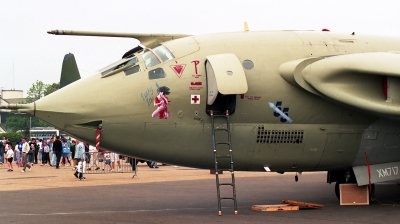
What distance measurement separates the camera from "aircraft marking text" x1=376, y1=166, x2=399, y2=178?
15.0 meters

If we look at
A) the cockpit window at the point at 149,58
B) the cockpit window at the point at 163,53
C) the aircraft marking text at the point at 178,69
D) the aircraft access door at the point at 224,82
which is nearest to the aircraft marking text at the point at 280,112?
the aircraft access door at the point at 224,82

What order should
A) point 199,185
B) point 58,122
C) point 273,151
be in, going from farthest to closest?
point 199,185 → point 273,151 → point 58,122

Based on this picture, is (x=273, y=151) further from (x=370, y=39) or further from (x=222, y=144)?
(x=370, y=39)

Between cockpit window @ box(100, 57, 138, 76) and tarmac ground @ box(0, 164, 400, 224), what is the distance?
3.19 metres

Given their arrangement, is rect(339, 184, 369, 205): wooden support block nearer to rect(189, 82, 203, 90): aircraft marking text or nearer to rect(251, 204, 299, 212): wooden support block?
rect(251, 204, 299, 212): wooden support block

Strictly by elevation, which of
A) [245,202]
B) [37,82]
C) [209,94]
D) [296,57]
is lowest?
[245,202]

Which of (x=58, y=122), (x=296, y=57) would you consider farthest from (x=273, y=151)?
(x=58, y=122)

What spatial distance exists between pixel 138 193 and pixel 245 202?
4504mm

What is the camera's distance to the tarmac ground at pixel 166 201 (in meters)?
13.3

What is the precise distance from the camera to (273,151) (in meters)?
14.3

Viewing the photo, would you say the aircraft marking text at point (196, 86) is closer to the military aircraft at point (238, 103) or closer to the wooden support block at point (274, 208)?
the military aircraft at point (238, 103)

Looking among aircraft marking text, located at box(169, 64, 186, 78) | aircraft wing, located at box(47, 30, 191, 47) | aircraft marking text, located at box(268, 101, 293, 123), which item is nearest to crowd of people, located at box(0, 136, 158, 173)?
aircraft wing, located at box(47, 30, 191, 47)

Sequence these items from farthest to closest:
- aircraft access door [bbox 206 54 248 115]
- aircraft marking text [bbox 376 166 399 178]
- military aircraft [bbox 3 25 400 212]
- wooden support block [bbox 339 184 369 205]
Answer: wooden support block [bbox 339 184 369 205] → aircraft marking text [bbox 376 166 399 178] → military aircraft [bbox 3 25 400 212] → aircraft access door [bbox 206 54 248 115]

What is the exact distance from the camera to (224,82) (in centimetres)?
1306
